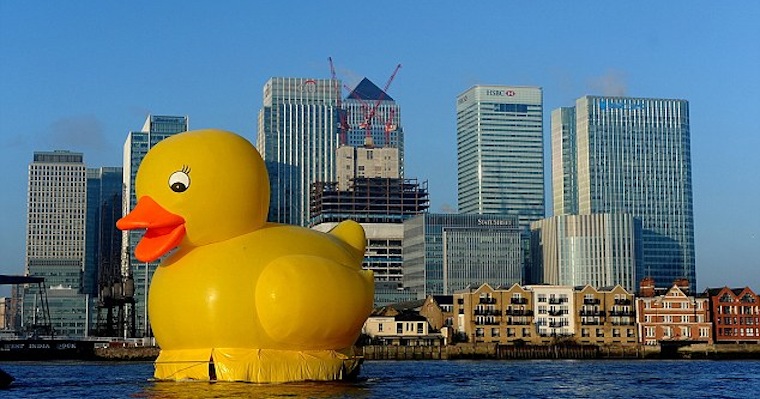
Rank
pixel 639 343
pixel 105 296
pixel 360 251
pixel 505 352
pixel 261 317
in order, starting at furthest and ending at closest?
pixel 105 296, pixel 639 343, pixel 505 352, pixel 360 251, pixel 261 317

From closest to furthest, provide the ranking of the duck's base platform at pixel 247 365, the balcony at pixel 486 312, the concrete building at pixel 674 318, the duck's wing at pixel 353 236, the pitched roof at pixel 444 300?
the duck's base platform at pixel 247 365 < the duck's wing at pixel 353 236 < the balcony at pixel 486 312 < the concrete building at pixel 674 318 < the pitched roof at pixel 444 300

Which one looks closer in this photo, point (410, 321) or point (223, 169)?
point (223, 169)

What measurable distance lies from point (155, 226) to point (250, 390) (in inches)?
290

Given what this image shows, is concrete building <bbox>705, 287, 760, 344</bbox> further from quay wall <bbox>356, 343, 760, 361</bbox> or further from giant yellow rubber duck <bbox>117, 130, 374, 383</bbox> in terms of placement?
giant yellow rubber duck <bbox>117, 130, 374, 383</bbox>

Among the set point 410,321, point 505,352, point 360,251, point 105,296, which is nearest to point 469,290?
point 410,321

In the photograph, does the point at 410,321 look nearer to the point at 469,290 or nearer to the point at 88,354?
the point at 469,290

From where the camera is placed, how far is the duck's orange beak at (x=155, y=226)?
44.6m

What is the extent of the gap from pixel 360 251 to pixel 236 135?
7.72 metres

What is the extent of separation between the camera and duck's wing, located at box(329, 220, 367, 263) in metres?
50.0

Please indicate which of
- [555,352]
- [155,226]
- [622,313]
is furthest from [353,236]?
[622,313]

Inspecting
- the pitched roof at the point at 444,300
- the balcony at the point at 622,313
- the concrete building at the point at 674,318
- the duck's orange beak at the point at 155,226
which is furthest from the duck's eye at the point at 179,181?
the pitched roof at the point at 444,300

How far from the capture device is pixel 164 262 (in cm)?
4691

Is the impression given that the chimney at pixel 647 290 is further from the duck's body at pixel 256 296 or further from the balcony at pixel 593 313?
the duck's body at pixel 256 296

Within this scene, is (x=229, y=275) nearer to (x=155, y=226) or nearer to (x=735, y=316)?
(x=155, y=226)
